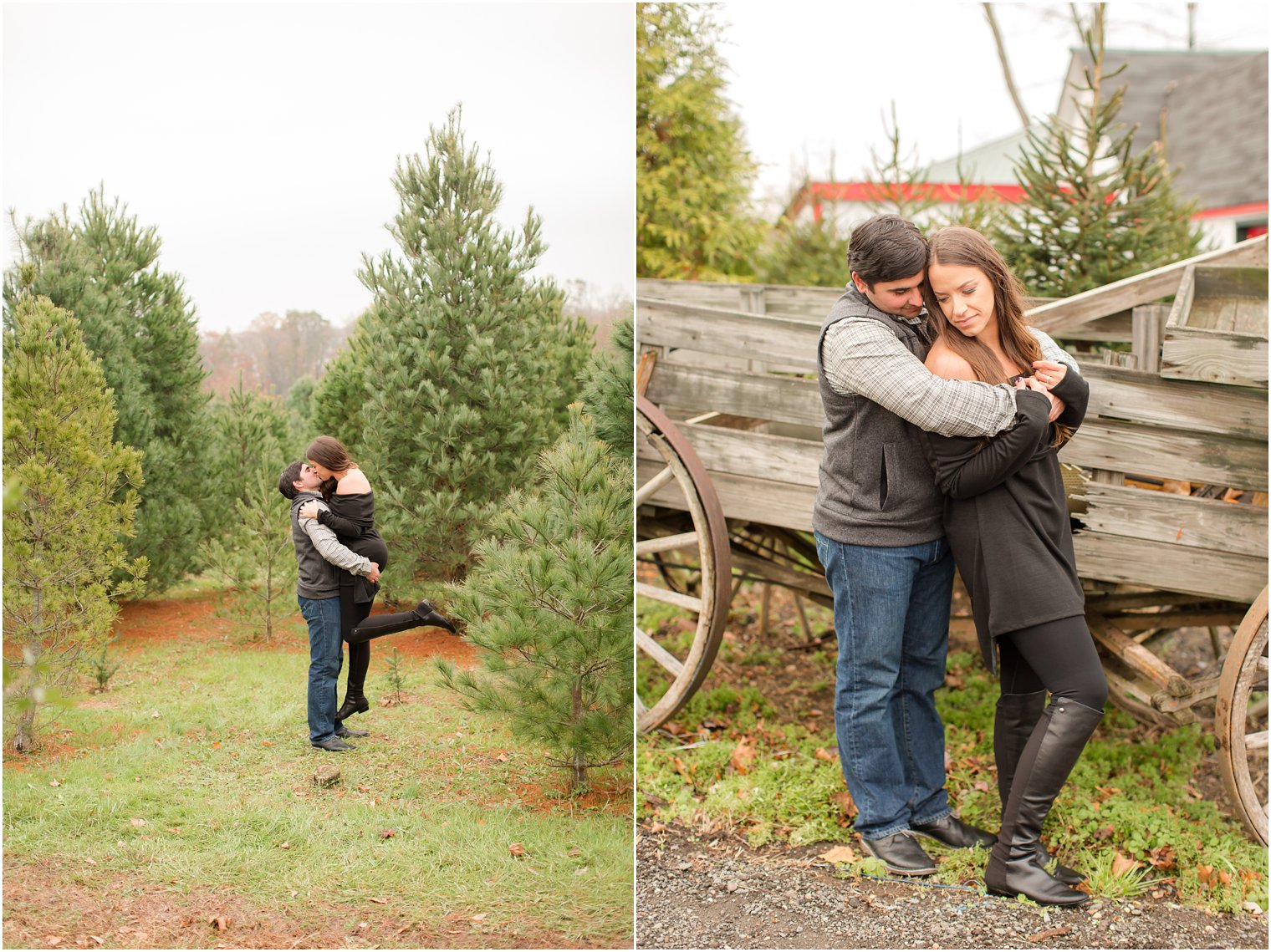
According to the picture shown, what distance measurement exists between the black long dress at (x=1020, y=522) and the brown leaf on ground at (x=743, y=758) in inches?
49.2

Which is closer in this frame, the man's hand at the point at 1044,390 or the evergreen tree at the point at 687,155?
the man's hand at the point at 1044,390

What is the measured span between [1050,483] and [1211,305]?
4.73ft

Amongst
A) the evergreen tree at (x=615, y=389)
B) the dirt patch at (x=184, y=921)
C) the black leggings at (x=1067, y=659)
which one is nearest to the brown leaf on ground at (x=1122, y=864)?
the black leggings at (x=1067, y=659)

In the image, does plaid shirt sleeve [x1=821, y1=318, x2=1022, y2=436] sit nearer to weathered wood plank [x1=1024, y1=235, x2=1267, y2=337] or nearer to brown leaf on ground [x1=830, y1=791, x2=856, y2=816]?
weathered wood plank [x1=1024, y1=235, x2=1267, y2=337]

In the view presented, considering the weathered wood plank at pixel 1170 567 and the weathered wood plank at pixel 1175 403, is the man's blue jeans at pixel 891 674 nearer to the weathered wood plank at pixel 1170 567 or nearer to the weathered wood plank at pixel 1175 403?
the weathered wood plank at pixel 1170 567

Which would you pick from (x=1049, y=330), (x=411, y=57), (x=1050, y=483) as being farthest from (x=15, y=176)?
(x=1049, y=330)

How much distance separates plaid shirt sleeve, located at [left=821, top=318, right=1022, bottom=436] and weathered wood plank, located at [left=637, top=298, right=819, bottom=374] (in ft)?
2.72

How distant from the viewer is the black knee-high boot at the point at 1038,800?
246cm

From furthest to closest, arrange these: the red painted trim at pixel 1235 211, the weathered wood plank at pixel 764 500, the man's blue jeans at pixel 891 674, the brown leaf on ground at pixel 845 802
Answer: the red painted trim at pixel 1235 211 → the weathered wood plank at pixel 764 500 → the brown leaf on ground at pixel 845 802 → the man's blue jeans at pixel 891 674

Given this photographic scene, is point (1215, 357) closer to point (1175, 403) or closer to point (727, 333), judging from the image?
point (1175, 403)

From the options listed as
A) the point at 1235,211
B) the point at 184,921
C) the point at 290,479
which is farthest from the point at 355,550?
the point at 1235,211

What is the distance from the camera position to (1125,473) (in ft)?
9.60

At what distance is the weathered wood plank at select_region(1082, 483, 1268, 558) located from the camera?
2.80 m

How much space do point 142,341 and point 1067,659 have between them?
2.56 meters
